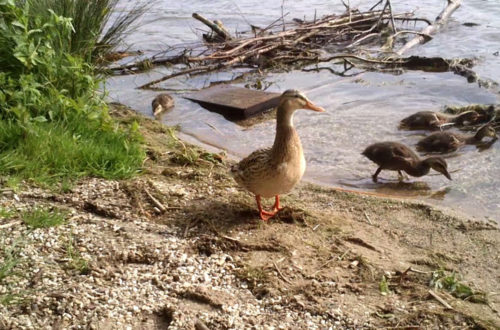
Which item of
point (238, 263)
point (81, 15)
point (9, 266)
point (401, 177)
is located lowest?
point (401, 177)

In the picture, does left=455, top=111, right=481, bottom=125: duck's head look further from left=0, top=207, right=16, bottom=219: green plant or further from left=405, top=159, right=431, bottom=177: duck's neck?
left=0, top=207, right=16, bottom=219: green plant

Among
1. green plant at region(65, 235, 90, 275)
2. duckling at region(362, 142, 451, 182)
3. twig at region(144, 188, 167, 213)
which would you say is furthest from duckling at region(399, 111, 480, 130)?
green plant at region(65, 235, 90, 275)

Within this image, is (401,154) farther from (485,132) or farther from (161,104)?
(161,104)

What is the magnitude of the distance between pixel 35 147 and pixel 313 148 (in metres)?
3.34

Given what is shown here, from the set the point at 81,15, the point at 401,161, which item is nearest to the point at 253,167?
the point at 401,161

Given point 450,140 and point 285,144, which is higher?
point 285,144

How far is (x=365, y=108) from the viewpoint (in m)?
8.14

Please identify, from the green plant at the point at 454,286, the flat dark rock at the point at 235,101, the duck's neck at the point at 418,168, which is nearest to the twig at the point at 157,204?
the green plant at the point at 454,286

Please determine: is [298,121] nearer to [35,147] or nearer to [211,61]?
[211,61]

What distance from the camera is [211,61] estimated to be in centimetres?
1037

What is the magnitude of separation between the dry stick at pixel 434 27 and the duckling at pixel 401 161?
4.81 metres

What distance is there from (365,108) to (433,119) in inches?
42.7

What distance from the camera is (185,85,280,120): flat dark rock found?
802cm

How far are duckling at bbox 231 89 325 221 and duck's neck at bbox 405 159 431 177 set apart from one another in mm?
2221
